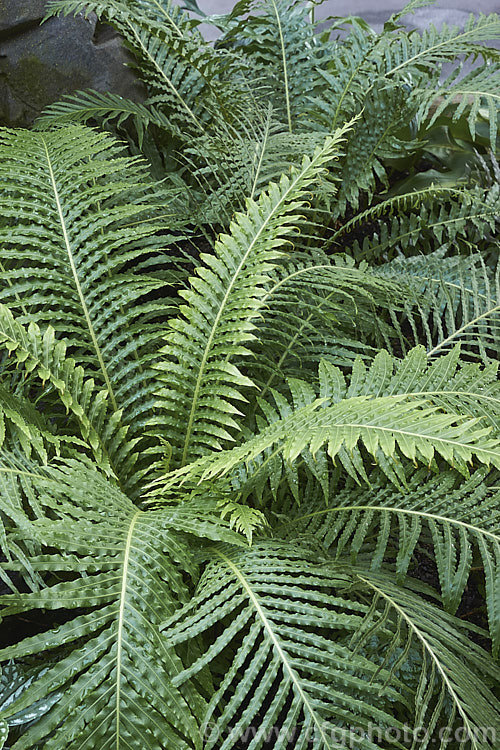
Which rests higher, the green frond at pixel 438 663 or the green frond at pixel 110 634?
the green frond at pixel 110 634

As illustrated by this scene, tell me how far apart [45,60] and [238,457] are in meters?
1.48

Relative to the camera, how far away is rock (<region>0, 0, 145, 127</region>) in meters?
1.70

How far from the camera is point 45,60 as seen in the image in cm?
173

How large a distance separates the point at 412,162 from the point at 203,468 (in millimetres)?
1670

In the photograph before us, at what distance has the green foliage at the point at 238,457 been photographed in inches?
29.6

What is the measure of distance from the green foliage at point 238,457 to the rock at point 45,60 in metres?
0.08

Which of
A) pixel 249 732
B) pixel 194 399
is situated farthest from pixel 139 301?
pixel 249 732

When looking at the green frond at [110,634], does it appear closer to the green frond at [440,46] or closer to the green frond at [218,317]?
the green frond at [218,317]

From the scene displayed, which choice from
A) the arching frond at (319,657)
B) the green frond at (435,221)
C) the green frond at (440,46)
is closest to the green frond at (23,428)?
the arching frond at (319,657)

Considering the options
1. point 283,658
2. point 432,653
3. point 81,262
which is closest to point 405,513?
point 432,653

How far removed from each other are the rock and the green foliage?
8 cm

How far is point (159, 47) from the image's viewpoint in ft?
5.79

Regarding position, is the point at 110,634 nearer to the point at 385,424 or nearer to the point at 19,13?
the point at 385,424

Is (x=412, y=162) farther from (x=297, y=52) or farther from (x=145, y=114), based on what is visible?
(x=145, y=114)
